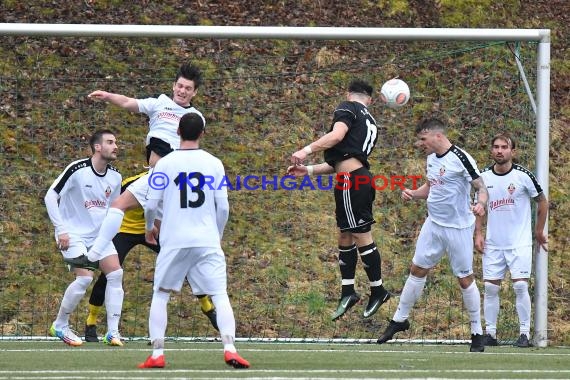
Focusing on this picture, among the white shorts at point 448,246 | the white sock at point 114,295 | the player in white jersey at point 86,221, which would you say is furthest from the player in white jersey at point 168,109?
the white shorts at point 448,246

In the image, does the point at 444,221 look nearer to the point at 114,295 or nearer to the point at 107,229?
the point at 114,295

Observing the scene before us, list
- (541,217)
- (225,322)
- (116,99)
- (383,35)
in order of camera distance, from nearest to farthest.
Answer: (225,322) → (116,99) → (383,35) → (541,217)

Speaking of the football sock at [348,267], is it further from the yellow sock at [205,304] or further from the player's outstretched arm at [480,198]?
the yellow sock at [205,304]

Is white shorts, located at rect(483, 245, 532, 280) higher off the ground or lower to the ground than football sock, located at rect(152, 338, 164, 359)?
higher

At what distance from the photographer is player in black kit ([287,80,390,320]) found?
35.7 feet

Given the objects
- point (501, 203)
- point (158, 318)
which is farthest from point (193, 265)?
point (501, 203)

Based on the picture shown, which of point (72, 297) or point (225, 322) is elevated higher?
point (72, 297)

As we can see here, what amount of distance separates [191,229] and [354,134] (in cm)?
294

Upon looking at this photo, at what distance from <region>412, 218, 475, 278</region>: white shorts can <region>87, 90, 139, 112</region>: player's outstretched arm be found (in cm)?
295

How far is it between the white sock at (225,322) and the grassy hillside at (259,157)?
5.13m

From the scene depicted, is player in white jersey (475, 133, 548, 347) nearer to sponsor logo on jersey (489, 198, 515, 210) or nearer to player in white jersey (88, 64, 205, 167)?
sponsor logo on jersey (489, 198, 515, 210)

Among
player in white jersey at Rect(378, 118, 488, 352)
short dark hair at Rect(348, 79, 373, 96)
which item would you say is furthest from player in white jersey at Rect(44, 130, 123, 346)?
player in white jersey at Rect(378, 118, 488, 352)

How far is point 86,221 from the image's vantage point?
1151 centimetres

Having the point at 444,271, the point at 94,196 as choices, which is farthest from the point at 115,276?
the point at 444,271
